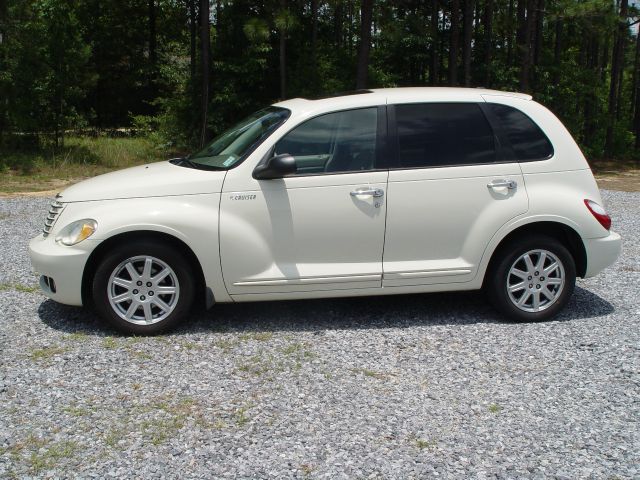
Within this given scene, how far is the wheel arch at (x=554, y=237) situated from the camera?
5789 millimetres

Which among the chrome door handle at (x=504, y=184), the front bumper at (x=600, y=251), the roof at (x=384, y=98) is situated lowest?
the front bumper at (x=600, y=251)

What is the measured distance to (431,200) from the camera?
558 cm

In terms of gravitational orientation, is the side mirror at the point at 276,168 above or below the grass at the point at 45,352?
above

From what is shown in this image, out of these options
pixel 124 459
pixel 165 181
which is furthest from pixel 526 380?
pixel 165 181

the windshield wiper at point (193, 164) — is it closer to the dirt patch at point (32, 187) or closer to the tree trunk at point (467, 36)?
the dirt patch at point (32, 187)

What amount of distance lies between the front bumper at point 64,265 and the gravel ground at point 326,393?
342 mm

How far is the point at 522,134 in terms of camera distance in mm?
5859

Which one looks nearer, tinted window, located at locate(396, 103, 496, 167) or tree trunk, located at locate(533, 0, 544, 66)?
tinted window, located at locate(396, 103, 496, 167)

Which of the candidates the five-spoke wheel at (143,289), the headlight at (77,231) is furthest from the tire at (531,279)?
the headlight at (77,231)

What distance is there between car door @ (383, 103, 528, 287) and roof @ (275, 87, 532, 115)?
0.10 meters

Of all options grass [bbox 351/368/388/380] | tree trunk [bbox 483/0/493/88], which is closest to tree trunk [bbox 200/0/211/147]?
tree trunk [bbox 483/0/493/88]

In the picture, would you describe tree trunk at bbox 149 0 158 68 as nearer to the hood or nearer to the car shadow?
the car shadow

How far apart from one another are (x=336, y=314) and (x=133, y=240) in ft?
6.19

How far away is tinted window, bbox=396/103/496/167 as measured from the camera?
5672mm
